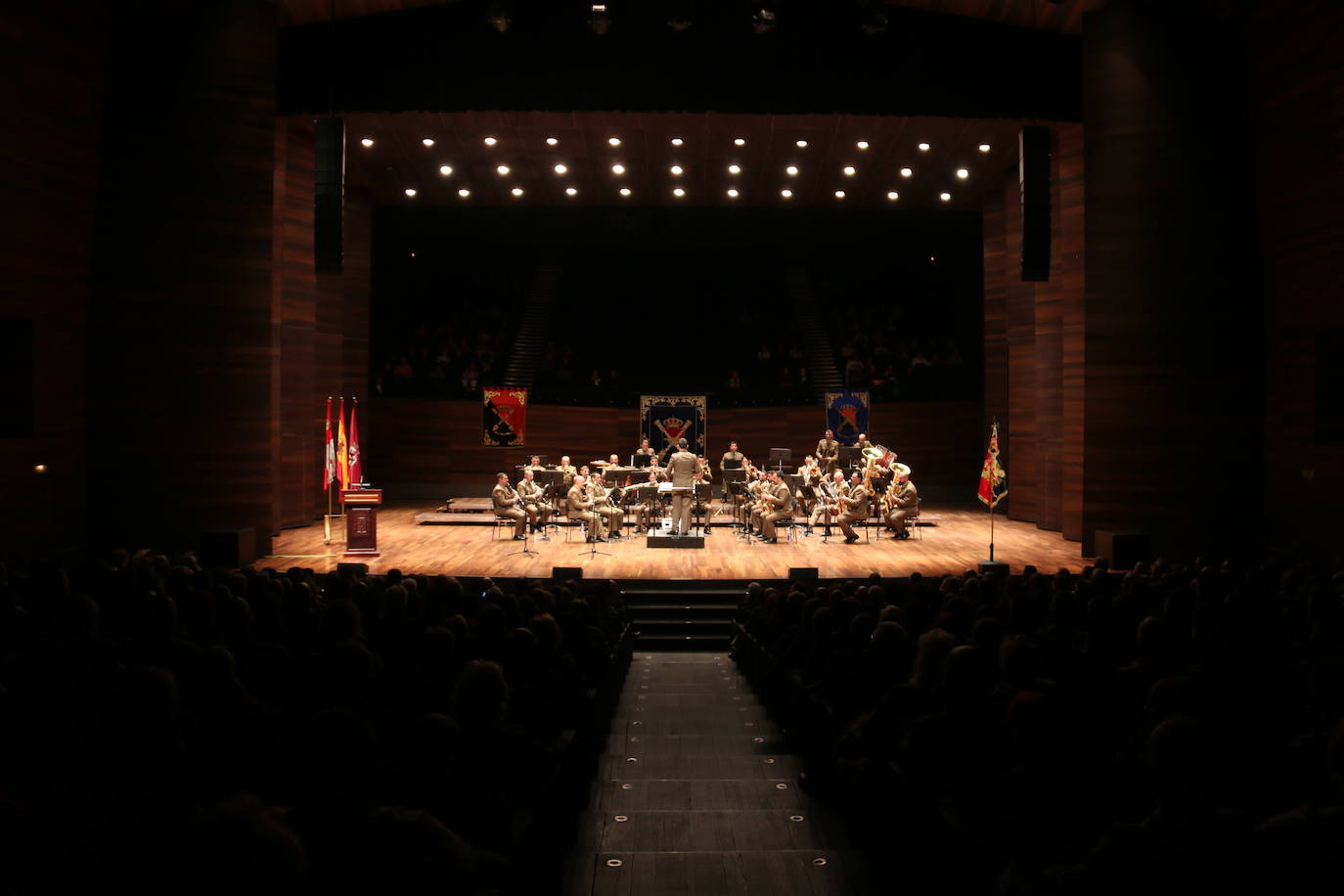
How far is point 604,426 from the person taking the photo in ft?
78.9

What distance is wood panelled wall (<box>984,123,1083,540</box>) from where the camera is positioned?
51.1 ft

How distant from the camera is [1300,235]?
12.9 meters

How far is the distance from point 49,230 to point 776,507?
35.5ft

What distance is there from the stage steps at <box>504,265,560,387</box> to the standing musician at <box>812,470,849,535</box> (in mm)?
9588

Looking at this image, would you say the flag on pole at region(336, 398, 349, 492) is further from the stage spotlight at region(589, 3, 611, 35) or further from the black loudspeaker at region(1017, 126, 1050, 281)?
the black loudspeaker at region(1017, 126, 1050, 281)

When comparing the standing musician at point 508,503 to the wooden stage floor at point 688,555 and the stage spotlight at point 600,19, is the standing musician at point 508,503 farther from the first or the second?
the stage spotlight at point 600,19

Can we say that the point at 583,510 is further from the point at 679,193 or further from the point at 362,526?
the point at 679,193

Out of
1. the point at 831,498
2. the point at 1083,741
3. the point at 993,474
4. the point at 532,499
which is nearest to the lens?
the point at 1083,741

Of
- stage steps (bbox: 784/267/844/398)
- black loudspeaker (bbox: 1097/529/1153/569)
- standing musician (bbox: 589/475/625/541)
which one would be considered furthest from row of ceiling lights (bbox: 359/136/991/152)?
black loudspeaker (bbox: 1097/529/1153/569)

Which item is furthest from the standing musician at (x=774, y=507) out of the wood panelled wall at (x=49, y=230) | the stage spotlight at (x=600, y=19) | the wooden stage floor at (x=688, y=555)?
the wood panelled wall at (x=49, y=230)

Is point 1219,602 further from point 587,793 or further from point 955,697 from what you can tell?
point 587,793

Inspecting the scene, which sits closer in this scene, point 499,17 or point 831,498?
point 499,17

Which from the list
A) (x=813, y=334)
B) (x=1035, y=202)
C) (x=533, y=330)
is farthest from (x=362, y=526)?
(x=813, y=334)

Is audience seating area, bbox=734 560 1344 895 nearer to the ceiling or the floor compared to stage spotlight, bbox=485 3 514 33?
nearer to the floor
